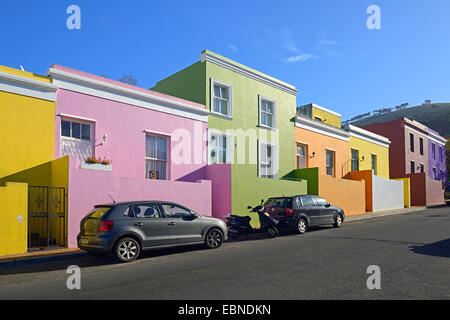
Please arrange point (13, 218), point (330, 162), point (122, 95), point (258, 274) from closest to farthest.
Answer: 1. point (258, 274)
2. point (13, 218)
3. point (122, 95)
4. point (330, 162)

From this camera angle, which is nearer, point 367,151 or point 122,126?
point 122,126

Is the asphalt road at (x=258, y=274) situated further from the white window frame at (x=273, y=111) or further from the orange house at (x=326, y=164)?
the white window frame at (x=273, y=111)

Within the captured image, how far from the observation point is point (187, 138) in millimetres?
15516

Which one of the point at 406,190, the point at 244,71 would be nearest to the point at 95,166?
the point at 244,71

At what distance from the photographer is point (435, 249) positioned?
912 cm

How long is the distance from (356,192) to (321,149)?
3.61 meters

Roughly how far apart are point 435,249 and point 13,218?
11306mm

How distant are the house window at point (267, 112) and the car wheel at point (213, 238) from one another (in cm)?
1000

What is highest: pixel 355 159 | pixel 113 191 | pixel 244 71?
pixel 244 71

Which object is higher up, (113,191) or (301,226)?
(113,191)

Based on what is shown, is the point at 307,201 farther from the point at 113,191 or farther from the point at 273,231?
the point at 113,191

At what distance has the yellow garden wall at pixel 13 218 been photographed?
29.7ft

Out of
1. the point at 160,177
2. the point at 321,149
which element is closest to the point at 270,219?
the point at 160,177

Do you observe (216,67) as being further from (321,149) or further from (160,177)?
(321,149)
